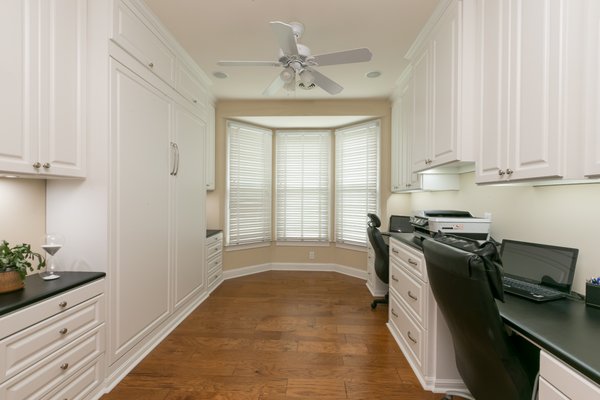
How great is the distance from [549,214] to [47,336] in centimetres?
295

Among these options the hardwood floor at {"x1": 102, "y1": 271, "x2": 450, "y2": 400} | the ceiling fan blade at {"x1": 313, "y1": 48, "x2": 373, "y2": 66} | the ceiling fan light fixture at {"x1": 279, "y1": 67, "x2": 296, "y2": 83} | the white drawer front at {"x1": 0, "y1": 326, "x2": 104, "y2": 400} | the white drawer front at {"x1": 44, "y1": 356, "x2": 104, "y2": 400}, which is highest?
the ceiling fan blade at {"x1": 313, "y1": 48, "x2": 373, "y2": 66}

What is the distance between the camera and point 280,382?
1947 millimetres

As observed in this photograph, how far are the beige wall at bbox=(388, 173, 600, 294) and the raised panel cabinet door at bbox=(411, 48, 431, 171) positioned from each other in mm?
520

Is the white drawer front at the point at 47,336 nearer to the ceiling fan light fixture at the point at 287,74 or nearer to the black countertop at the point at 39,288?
the black countertop at the point at 39,288

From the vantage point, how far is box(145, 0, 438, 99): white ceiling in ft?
7.09

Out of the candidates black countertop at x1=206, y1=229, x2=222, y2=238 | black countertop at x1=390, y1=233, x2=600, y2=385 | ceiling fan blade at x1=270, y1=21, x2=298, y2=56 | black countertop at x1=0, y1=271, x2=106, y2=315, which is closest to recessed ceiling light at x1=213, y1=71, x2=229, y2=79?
ceiling fan blade at x1=270, y1=21, x2=298, y2=56

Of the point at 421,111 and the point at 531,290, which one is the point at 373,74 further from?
the point at 531,290

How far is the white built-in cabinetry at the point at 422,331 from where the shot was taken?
6.02 feet

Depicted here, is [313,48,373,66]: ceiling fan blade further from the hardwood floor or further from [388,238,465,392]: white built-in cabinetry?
the hardwood floor

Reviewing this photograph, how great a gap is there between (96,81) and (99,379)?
1997 millimetres

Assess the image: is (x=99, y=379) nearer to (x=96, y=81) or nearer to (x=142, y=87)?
(x=96, y=81)

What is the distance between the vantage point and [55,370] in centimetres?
146

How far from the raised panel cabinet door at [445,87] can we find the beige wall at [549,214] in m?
0.55

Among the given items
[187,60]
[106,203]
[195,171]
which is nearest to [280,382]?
[106,203]
